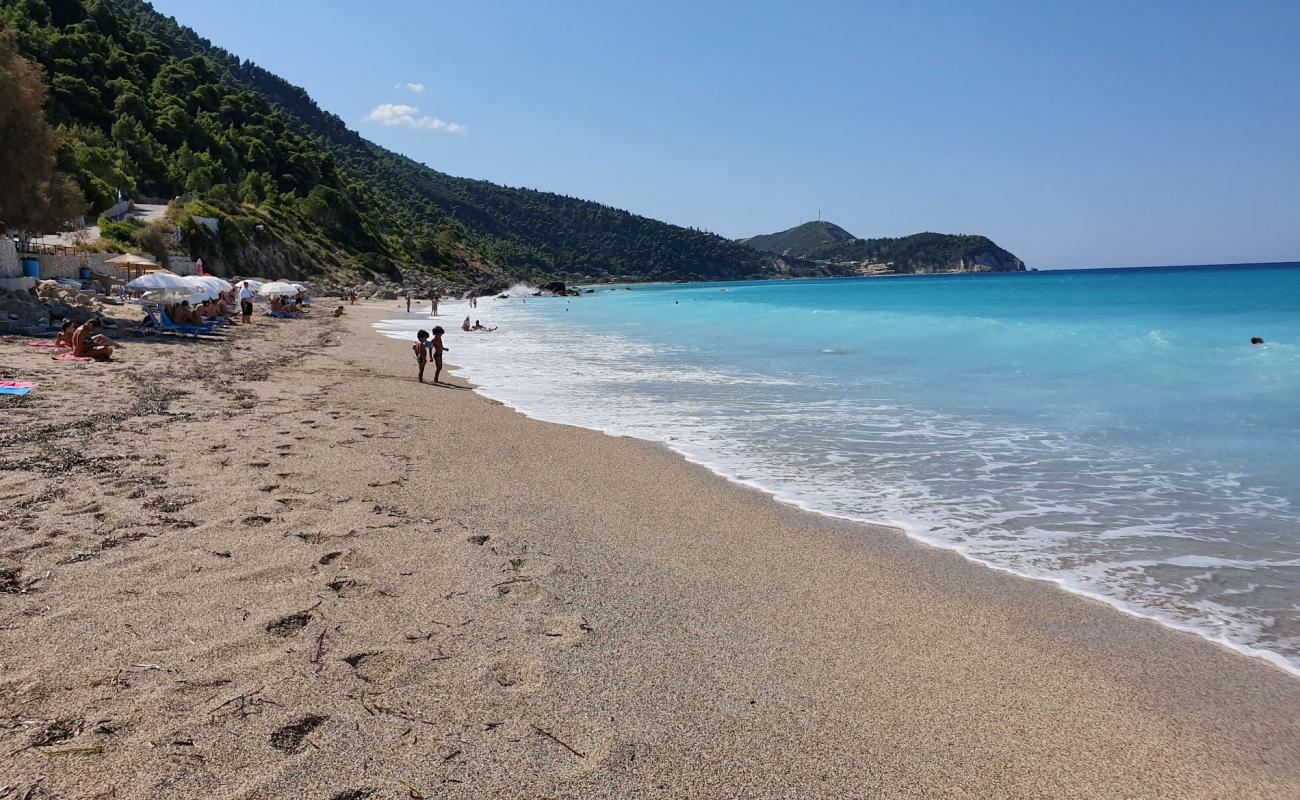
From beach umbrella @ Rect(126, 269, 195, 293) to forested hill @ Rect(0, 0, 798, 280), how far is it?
702 inches

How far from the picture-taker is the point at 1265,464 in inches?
311

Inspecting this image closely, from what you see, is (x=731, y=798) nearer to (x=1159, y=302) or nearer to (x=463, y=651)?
(x=463, y=651)

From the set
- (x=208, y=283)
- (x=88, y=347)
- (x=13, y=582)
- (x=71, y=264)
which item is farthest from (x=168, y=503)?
(x=71, y=264)

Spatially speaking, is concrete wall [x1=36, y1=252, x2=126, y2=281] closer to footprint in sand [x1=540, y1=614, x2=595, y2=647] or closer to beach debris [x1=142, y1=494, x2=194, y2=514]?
beach debris [x1=142, y1=494, x2=194, y2=514]

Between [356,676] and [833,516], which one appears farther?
[833,516]

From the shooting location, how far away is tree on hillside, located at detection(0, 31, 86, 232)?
16844mm

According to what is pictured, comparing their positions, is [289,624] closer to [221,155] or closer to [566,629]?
[566,629]

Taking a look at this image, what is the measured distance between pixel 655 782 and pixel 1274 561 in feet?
16.6

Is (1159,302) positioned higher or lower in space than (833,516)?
higher

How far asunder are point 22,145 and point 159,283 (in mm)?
4169

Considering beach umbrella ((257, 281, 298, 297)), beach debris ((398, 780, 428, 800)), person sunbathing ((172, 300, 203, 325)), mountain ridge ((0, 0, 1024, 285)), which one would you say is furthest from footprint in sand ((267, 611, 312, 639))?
mountain ridge ((0, 0, 1024, 285))

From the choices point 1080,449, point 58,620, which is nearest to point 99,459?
point 58,620

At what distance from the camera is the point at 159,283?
18109 mm

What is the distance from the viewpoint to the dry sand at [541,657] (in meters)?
2.62
